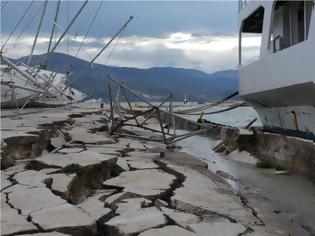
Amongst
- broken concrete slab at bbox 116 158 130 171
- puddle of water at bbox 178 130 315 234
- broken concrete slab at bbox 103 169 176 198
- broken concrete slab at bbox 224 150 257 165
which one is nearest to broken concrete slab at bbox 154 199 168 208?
broken concrete slab at bbox 103 169 176 198

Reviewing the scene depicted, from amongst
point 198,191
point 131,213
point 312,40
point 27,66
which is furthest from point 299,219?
point 27,66

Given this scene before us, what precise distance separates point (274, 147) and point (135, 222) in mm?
8697

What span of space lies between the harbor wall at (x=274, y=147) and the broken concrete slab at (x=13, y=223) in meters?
6.75

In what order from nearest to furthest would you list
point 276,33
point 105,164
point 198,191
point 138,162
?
1. point 198,191
2. point 105,164
3. point 138,162
4. point 276,33

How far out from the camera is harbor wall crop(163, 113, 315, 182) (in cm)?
1029

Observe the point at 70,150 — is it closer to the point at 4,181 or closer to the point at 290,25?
the point at 4,181

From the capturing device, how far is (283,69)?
37.0 ft

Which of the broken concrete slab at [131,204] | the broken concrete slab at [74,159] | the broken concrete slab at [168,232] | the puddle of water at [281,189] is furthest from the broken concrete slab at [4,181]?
the puddle of water at [281,189]

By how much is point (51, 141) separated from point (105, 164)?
3.18m

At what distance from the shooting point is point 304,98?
10750 millimetres

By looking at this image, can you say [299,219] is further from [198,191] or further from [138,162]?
[138,162]

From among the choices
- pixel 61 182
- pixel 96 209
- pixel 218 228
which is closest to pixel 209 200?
pixel 218 228

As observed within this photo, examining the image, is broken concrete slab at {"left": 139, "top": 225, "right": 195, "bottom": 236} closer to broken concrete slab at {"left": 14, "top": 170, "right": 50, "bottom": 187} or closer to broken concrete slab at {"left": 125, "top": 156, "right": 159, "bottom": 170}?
broken concrete slab at {"left": 14, "top": 170, "right": 50, "bottom": 187}

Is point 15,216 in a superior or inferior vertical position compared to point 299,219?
superior
